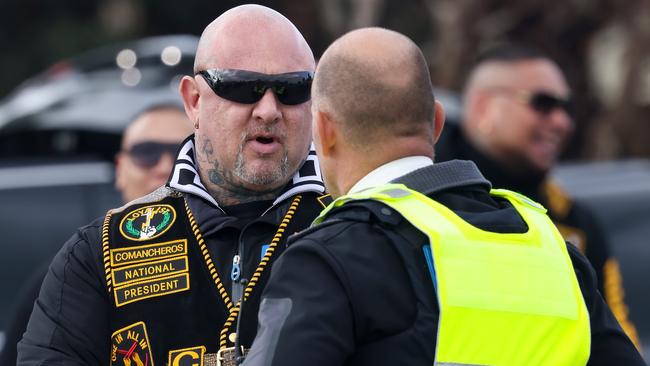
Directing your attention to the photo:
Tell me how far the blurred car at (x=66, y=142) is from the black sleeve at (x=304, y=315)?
4.21 metres

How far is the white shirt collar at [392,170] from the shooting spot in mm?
3066

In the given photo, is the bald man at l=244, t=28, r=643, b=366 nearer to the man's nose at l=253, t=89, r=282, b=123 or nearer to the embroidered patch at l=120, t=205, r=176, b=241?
the man's nose at l=253, t=89, r=282, b=123

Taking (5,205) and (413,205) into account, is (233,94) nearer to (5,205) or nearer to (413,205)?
(413,205)

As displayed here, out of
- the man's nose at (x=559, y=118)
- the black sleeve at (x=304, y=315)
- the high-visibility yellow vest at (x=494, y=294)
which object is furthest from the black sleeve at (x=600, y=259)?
the black sleeve at (x=304, y=315)

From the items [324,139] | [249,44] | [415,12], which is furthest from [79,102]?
[415,12]

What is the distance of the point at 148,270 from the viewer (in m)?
3.50

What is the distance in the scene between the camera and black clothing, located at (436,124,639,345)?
570 centimetres

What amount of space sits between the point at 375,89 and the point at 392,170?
0.59 feet

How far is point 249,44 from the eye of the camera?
3.62 m

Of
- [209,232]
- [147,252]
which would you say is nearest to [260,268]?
[209,232]

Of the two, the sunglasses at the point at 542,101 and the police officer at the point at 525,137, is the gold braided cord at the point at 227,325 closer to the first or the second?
the police officer at the point at 525,137

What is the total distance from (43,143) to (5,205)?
168cm

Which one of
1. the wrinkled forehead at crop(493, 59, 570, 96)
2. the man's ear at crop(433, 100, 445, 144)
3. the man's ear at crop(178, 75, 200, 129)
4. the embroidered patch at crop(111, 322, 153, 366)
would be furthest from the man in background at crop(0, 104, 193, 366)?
the man's ear at crop(433, 100, 445, 144)

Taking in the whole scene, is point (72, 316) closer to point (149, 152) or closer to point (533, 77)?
point (149, 152)
